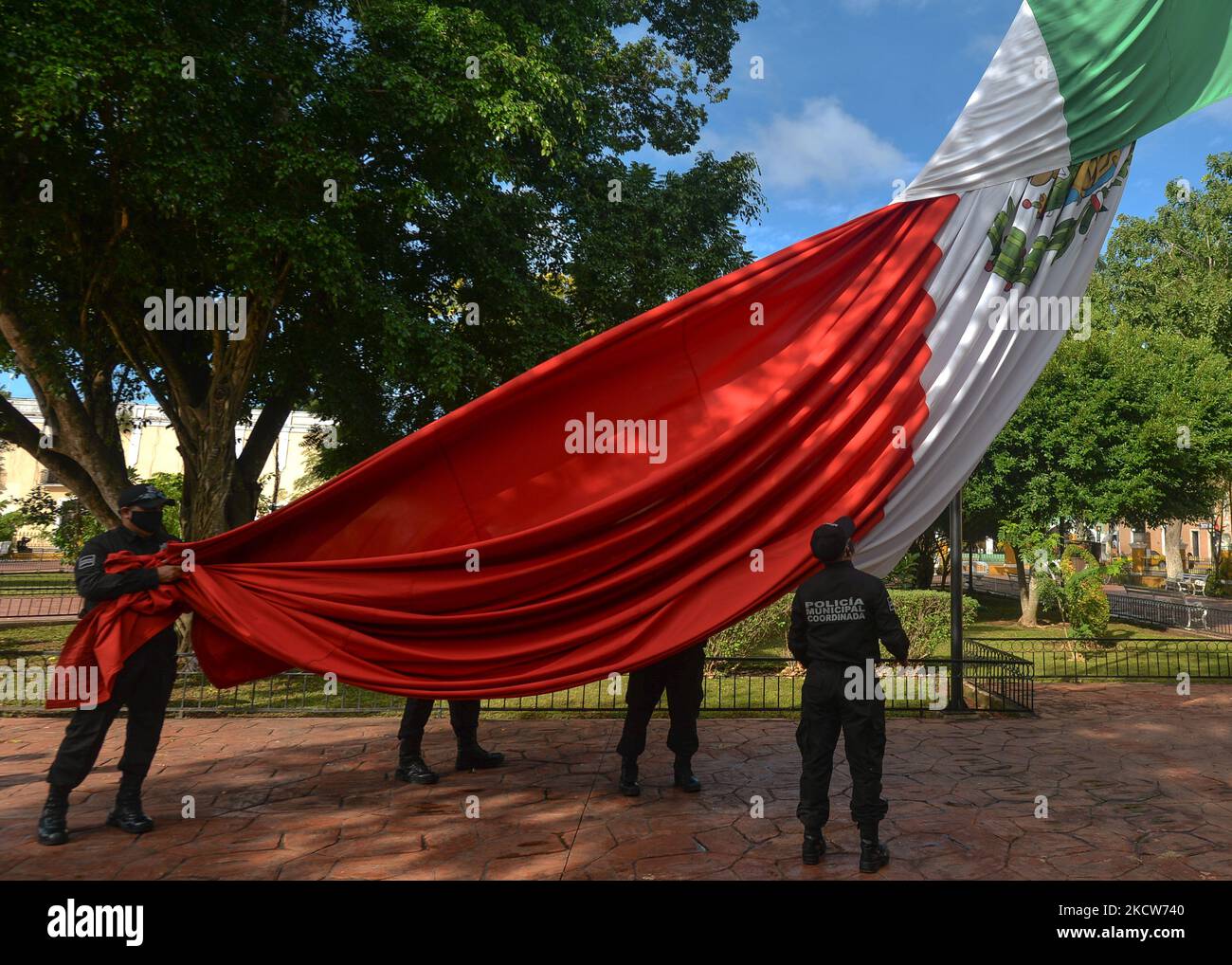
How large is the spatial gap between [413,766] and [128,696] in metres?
2.16

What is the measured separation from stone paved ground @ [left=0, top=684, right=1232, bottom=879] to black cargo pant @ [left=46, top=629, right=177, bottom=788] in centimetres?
45

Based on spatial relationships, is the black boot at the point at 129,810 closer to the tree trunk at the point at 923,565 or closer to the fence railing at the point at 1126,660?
the fence railing at the point at 1126,660

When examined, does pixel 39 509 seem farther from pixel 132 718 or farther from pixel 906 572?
pixel 906 572

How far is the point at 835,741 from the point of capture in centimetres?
475

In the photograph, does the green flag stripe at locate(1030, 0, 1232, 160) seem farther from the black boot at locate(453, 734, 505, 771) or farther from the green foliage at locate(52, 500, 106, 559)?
the green foliage at locate(52, 500, 106, 559)

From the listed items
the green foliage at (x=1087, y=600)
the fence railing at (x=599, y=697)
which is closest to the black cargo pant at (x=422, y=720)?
the fence railing at (x=599, y=697)

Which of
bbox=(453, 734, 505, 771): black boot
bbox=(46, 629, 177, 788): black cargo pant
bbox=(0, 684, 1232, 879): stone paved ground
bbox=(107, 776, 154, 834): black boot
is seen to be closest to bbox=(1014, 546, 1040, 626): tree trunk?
bbox=(0, 684, 1232, 879): stone paved ground

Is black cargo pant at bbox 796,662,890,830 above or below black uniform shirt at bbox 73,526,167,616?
below

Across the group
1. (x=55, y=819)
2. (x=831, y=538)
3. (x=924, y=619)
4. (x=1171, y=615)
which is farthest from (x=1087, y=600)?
(x=55, y=819)

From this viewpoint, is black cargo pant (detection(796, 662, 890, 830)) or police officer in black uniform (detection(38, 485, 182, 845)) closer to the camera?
black cargo pant (detection(796, 662, 890, 830))

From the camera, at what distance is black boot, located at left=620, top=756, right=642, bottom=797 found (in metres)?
6.02

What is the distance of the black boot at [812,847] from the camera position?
4.71 metres

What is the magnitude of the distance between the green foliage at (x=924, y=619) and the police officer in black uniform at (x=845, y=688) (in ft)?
35.1

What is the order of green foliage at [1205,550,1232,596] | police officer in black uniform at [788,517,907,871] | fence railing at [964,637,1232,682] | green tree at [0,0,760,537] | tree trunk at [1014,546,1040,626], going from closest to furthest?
police officer in black uniform at [788,517,907,871] < green tree at [0,0,760,537] < fence railing at [964,637,1232,682] < tree trunk at [1014,546,1040,626] < green foliage at [1205,550,1232,596]
